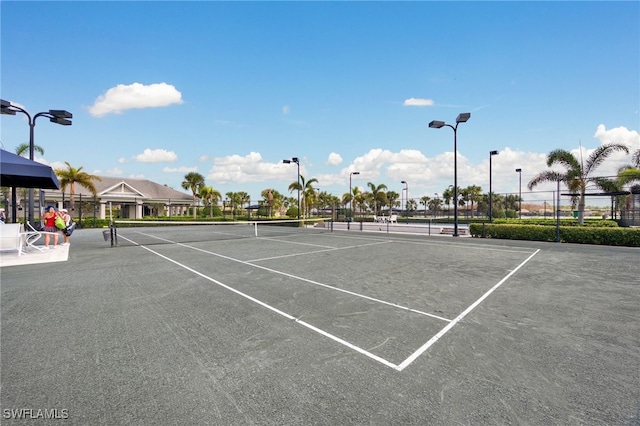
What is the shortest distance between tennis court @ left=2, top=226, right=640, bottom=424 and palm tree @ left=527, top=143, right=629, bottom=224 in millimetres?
19887

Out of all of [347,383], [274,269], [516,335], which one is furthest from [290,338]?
[274,269]

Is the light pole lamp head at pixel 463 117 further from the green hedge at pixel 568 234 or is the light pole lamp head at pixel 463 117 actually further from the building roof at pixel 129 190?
the building roof at pixel 129 190

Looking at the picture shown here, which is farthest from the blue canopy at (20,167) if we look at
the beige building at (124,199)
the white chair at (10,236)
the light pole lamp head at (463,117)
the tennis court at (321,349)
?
the beige building at (124,199)

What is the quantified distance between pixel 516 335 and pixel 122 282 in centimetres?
779

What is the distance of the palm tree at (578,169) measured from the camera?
72.3ft

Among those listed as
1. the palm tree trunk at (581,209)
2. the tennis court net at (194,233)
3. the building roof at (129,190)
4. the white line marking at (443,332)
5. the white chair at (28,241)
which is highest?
the building roof at (129,190)

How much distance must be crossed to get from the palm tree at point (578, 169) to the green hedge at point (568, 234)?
6.81 metres

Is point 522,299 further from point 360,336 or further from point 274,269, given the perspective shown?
point 274,269

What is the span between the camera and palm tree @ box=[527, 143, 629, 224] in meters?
22.0

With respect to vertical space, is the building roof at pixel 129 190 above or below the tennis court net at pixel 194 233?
above

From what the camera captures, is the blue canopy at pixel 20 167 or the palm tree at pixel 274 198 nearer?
the blue canopy at pixel 20 167

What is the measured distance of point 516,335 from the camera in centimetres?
416

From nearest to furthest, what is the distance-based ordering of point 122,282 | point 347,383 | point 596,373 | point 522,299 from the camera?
point 347,383, point 596,373, point 522,299, point 122,282

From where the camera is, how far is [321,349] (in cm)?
371
